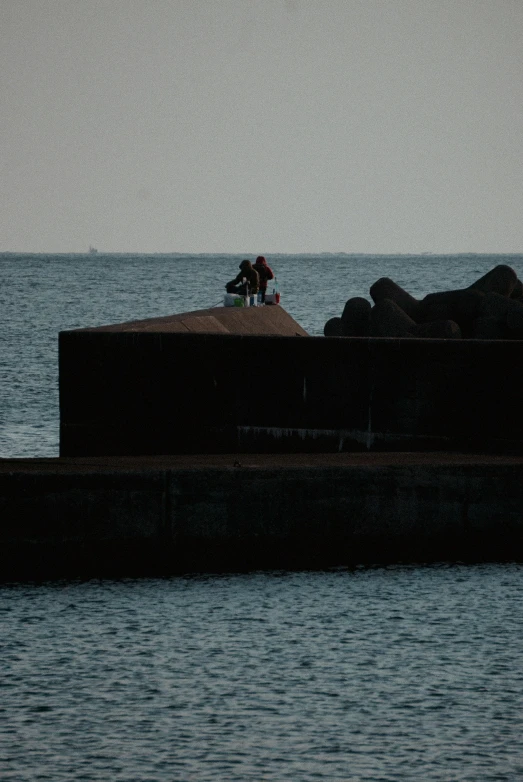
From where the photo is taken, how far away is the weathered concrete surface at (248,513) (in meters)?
11.8

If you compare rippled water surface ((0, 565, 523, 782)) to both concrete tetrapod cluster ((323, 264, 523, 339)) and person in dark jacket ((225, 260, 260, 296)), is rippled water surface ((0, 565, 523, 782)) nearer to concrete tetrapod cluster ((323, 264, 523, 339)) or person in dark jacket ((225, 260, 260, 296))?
concrete tetrapod cluster ((323, 264, 523, 339))

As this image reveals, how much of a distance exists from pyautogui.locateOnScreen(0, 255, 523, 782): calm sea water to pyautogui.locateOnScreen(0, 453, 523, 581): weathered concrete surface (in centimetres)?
32

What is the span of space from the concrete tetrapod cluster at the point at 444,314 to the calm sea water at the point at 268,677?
5.91 m

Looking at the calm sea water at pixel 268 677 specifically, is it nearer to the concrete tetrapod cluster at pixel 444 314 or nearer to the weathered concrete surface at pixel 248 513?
the weathered concrete surface at pixel 248 513

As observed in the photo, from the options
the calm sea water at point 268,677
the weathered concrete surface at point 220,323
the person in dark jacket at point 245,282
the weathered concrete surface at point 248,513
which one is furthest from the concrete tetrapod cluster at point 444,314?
the calm sea water at point 268,677

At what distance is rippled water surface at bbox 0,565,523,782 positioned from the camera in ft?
25.4

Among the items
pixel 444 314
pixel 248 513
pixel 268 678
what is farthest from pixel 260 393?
pixel 268 678

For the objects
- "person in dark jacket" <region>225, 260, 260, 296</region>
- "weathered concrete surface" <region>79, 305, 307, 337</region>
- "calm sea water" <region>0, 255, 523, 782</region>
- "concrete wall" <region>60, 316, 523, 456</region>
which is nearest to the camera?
"calm sea water" <region>0, 255, 523, 782</region>

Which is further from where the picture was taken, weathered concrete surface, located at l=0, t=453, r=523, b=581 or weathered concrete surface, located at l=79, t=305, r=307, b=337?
weathered concrete surface, located at l=79, t=305, r=307, b=337

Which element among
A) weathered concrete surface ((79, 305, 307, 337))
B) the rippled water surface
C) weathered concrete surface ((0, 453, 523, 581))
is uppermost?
weathered concrete surface ((79, 305, 307, 337))

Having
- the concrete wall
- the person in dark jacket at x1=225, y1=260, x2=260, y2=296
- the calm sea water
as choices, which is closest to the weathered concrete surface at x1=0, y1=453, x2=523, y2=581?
the calm sea water

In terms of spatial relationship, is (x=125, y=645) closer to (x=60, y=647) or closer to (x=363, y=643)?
(x=60, y=647)

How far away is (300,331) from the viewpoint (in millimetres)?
24219

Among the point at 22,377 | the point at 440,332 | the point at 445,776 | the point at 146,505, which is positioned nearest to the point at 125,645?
the point at 146,505
